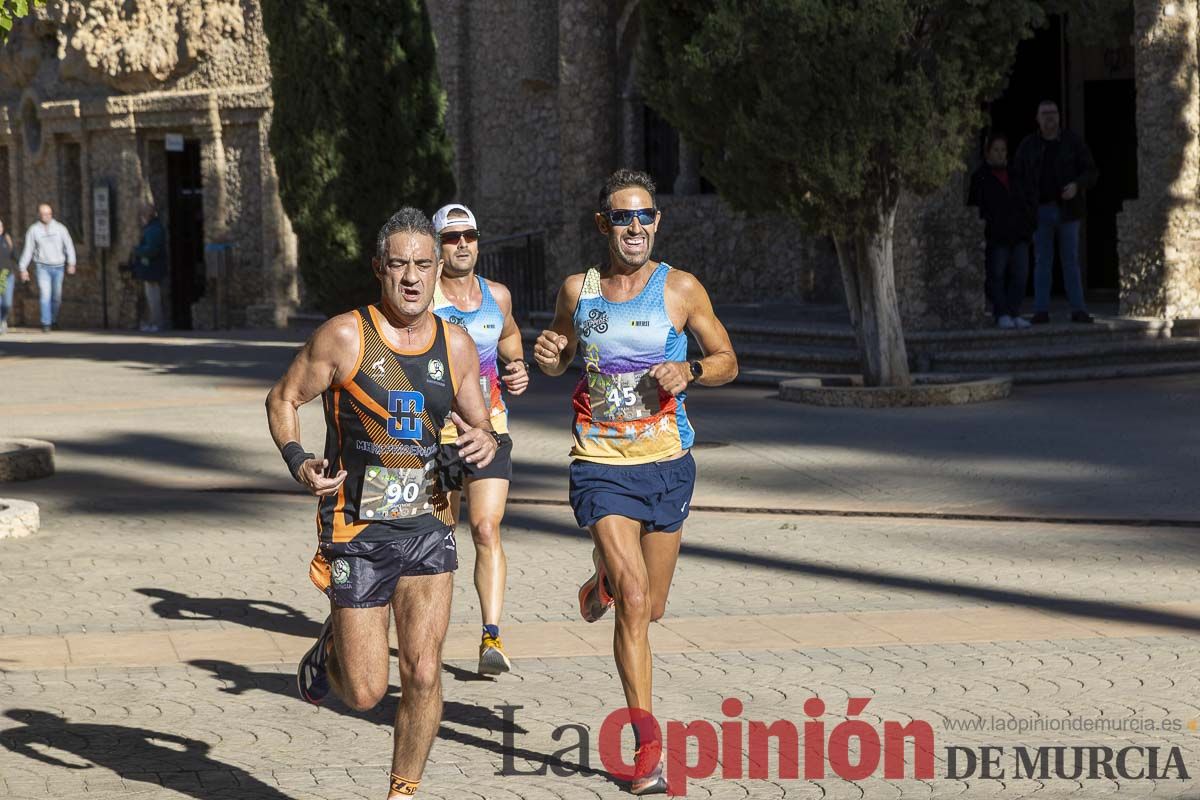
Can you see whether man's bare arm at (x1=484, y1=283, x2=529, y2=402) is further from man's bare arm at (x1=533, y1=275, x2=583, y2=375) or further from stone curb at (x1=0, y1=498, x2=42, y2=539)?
stone curb at (x1=0, y1=498, x2=42, y2=539)

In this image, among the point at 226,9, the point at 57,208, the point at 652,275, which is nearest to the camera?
the point at 652,275

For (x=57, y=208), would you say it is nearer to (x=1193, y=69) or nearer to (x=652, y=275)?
(x=1193, y=69)

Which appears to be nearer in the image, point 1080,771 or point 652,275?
point 1080,771

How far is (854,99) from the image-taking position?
15.1m

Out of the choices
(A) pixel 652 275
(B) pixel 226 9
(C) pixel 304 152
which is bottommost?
(A) pixel 652 275

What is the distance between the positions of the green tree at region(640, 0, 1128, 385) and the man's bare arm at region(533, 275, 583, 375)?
876 centimetres

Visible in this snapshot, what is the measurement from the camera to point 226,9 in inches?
1181

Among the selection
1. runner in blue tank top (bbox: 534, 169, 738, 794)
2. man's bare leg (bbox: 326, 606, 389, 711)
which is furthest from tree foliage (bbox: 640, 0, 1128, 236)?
man's bare leg (bbox: 326, 606, 389, 711)

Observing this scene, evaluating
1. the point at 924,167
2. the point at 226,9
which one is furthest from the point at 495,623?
the point at 226,9

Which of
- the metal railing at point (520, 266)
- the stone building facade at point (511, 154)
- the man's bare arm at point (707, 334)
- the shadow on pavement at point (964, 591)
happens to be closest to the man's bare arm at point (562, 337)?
the man's bare arm at point (707, 334)

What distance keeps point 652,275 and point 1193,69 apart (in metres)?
13.8

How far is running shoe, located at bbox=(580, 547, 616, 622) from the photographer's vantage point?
627 cm

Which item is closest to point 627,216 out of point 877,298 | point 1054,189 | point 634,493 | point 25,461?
point 634,493

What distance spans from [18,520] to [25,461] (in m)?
2.22
